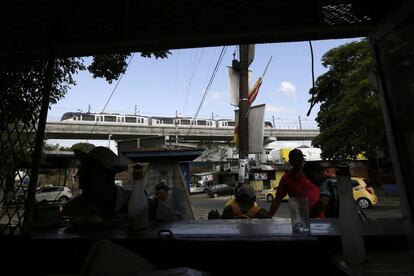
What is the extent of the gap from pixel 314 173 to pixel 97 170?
3265mm

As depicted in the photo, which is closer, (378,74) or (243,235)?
(243,235)

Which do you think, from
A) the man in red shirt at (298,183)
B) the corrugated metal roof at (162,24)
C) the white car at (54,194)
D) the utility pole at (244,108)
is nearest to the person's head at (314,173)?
the man in red shirt at (298,183)

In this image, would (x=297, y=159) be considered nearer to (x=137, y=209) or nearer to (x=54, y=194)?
(x=137, y=209)

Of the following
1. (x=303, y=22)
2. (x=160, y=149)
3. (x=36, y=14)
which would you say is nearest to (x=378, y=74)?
(x=303, y=22)

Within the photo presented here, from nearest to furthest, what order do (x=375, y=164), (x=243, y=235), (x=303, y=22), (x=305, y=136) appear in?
(x=243, y=235) → (x=303, y=22) → (x=375, y=164) → (x=305, y=136)

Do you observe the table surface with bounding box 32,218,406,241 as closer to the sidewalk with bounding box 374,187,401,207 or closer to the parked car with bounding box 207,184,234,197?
the sidewalk with bounding box 374,187,401,207

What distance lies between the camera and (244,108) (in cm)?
800

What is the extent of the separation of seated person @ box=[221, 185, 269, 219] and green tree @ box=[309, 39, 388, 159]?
14.8 meters

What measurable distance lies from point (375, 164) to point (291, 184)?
26.7m

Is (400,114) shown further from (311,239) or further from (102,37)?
(102,37)

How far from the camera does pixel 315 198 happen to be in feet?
12.7

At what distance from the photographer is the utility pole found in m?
7.90

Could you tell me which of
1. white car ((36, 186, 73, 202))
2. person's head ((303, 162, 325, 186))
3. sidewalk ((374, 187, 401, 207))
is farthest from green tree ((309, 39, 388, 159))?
white car ((36, 186, 73, 202))

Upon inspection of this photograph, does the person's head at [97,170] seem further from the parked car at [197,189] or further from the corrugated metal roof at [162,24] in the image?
the parked car at [197,189]
